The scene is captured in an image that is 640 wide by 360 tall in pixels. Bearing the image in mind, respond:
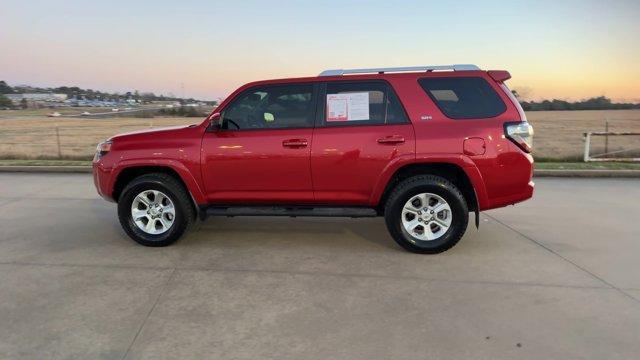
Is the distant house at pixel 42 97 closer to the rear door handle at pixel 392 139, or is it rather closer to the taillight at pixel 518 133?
the rear door handle at pixel 392 139

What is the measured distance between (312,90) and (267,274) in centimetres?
201

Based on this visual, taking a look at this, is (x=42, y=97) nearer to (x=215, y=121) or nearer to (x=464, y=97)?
(x=215, y=121)

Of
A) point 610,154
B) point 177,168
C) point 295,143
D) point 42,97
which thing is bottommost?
point 610,154

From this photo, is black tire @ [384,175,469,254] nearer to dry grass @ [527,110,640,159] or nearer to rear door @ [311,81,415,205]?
rear door @ [311,81,415,205]

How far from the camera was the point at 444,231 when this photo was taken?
195 inches

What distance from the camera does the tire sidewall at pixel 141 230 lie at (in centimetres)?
524

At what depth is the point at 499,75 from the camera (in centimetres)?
497

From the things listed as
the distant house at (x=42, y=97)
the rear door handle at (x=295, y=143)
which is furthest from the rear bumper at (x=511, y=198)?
the distant house at (x=42, y=97)

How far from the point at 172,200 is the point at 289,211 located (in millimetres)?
1278

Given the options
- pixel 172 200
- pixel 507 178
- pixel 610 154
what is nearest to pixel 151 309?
pixel 172 200

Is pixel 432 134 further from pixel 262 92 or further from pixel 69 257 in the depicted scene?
pixel 69 257

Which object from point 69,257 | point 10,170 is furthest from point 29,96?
point 69,257

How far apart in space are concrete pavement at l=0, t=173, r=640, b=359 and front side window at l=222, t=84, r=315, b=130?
1.34 metres

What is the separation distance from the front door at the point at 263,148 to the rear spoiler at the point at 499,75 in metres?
1.85
